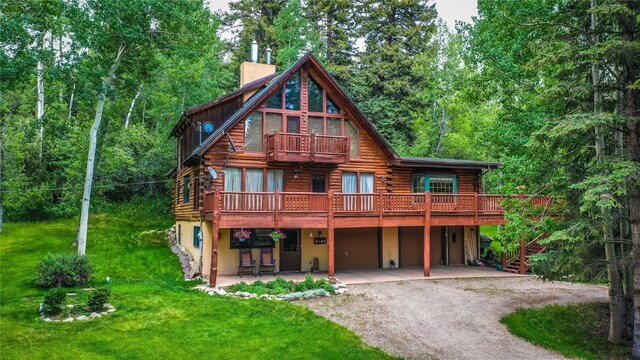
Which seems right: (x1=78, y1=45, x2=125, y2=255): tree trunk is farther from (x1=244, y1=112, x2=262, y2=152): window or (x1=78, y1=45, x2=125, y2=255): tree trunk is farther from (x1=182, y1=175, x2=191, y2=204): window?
(x1=244, y1=112, x2=262, y2=152): window

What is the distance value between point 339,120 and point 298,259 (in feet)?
22.3

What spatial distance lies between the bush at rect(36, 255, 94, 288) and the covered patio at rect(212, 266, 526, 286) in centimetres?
506

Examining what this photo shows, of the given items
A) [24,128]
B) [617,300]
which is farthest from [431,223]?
[24,128]

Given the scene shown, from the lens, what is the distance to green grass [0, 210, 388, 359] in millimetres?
8969

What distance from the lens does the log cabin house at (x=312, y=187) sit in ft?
56.0

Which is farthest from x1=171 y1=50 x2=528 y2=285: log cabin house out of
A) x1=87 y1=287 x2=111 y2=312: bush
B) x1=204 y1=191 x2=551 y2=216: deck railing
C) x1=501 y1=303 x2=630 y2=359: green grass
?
x1=501 y1=303 x2=630 y2=359: green grass

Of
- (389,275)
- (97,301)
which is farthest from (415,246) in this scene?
(97,301)

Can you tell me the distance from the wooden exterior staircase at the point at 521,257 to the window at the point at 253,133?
12.7 m

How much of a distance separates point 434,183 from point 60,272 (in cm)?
1691

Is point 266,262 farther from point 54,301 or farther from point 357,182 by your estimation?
point 54,301

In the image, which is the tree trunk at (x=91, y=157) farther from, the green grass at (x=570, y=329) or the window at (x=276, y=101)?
the green grass at (x=570, y=329)

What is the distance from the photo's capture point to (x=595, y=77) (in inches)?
449

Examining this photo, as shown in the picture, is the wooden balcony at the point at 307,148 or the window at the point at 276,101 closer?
the wooden balcony at the point at 307,148

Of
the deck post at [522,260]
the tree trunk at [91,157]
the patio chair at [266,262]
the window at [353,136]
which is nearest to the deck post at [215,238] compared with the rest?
the patio chair at [266,262]
